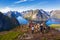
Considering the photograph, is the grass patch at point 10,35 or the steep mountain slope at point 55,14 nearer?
the grass patch at point 10,35

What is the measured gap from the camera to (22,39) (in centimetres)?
730

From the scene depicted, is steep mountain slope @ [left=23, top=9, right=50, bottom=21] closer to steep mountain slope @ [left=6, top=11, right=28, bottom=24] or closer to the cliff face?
steep mountain slope @ [left=6, top=11, right=28, bottom=24]

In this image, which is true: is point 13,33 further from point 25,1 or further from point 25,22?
point 25,1

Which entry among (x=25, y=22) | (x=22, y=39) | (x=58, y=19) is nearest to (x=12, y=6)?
(x=25, y=22)

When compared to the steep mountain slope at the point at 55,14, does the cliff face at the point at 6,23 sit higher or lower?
lower

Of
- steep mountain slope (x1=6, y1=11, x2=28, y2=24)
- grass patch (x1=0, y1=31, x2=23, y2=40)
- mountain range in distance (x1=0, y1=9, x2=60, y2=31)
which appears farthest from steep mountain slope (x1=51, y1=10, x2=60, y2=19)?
grass patch (x1=0, y1=31, x2=23, y2=40)

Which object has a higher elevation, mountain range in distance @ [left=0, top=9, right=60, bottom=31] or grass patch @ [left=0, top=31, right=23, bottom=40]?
mountain range in distance @ [left=0, top=9, right=60, bottom=31]

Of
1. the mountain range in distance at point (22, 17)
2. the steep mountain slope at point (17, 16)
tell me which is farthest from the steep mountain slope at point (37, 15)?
the steep mountain slope at point (17, 16)

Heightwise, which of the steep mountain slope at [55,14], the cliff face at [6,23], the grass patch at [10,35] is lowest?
the grass patch at [10,35]

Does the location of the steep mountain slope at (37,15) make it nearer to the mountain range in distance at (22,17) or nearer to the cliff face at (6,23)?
the mountain range in distance at (22,17)

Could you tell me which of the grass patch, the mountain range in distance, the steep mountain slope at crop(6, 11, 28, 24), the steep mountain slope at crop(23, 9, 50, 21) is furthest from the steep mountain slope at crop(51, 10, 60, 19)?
the grass patch

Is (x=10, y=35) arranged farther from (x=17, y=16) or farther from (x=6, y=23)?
(x=17, y=16)

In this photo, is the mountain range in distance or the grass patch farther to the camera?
the mountain range in distance

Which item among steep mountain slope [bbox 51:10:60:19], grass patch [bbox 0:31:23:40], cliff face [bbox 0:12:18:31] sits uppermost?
steep mountain slope [bbox 51:10:60:19]
